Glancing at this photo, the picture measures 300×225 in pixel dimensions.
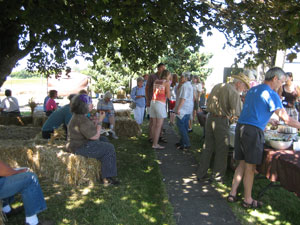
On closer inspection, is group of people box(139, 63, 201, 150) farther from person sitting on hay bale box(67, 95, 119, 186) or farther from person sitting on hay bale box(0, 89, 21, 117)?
person sitting on hay bale box(0, 89, 21, 117)

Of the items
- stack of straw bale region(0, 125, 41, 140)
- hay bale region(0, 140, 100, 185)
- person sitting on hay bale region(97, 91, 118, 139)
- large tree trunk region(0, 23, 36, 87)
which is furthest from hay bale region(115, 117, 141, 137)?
large tree trunk region(0, 23, 36, 87)

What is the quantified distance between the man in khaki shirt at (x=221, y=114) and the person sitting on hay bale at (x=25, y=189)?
269 centimetres

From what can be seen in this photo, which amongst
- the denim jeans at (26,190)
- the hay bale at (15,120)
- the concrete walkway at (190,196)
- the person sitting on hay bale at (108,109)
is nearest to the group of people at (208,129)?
the denim jeans at (26,190)

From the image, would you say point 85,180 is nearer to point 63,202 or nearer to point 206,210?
point 63,202

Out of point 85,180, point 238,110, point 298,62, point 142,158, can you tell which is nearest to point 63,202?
point 85,180

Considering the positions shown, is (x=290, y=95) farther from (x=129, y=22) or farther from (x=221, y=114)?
(x=129, y=22)

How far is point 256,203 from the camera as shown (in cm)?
376

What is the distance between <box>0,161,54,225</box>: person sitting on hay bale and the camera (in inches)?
114

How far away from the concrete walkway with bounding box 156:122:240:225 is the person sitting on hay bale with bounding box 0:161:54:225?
1615mm

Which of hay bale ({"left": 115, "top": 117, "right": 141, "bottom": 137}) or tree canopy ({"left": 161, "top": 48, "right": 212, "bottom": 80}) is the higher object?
tree canopy ({"left": 161, "top": 48, "right": 212, "bottom": 80})

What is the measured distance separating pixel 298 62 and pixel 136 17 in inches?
496

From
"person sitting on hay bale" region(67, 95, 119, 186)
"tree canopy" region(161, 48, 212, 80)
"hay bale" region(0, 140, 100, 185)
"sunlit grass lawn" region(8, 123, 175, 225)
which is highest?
"tree canopy" region(161, 48, 212, 80)

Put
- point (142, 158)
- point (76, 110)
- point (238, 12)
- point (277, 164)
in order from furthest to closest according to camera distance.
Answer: point (142, 158), point (238, 12), point (76, 110), point (277, 164)

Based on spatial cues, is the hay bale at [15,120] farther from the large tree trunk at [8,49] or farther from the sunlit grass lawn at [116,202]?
the sunlit grass lawn at [116,202]
